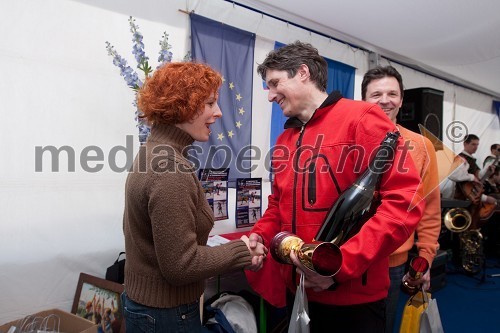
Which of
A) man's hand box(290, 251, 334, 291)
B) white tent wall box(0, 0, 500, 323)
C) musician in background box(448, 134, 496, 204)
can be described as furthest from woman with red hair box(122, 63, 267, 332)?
musician in background box(448, 134, 496, 204)

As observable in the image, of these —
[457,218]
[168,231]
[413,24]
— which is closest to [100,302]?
[168,231]

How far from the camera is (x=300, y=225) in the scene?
1044 mm

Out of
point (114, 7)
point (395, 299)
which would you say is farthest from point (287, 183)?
point (114, 7)

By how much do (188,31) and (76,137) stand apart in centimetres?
106

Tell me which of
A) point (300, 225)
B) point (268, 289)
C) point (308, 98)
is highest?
point (308, 98)

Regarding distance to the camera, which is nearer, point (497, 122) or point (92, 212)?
point (92, 212)

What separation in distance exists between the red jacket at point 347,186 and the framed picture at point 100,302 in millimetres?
1125

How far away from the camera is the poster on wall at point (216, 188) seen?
7.27ft

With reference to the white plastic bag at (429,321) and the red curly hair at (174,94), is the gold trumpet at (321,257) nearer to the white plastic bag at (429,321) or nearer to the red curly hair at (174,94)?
the red curly hair at (174,94)

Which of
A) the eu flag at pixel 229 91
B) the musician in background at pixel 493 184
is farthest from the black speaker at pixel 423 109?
the eu flag at pixel 229 91

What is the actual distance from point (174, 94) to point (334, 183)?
538 mm

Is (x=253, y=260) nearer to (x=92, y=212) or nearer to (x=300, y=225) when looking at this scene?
(x=300, y=225)

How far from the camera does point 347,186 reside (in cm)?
99

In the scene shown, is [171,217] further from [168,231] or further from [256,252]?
[256,252]
